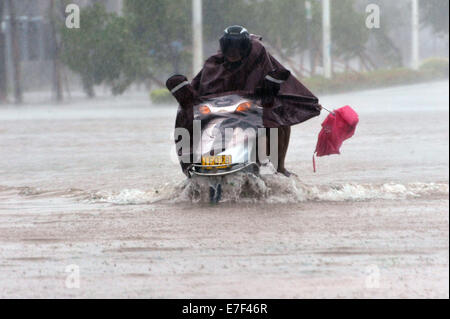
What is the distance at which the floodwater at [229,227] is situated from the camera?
6211mm

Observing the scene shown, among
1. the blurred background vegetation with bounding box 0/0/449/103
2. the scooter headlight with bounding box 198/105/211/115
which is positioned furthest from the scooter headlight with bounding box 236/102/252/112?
the blurred background vegetation with bounding box 0/0/449/103

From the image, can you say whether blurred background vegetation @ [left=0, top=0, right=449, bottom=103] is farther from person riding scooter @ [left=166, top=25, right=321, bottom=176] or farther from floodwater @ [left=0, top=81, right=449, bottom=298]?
person riding scooter @ [left=166, top=25, right=321, bottom=176]

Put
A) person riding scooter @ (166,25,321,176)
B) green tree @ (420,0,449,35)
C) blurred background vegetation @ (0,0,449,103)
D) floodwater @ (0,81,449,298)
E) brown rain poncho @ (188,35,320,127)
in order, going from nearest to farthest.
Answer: floodwater @ (0,81,449,298), person riding scooter @ (166,25,321,176), brown rain poncho @ (188,35,320,127), blurred background vegetation @ (0,0,449,103), green tree @ (420,0,449,35)

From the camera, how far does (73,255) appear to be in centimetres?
725

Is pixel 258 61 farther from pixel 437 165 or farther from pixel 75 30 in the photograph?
pixel 75 30

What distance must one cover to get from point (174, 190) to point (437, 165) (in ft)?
12.7

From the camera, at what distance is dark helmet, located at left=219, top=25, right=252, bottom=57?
31.5ft

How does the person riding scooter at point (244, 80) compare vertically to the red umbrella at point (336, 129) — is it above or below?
above

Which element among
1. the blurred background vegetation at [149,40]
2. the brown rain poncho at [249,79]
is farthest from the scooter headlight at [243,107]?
the blurred background vegetation at [149,40]

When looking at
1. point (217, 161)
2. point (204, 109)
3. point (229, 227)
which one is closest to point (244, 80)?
point (204, 109)

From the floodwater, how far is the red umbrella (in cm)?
39

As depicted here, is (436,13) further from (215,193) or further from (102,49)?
(215,193)

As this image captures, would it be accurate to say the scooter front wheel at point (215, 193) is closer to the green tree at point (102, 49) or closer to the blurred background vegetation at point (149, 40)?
the blurred background vegetation at point (149, 40)
